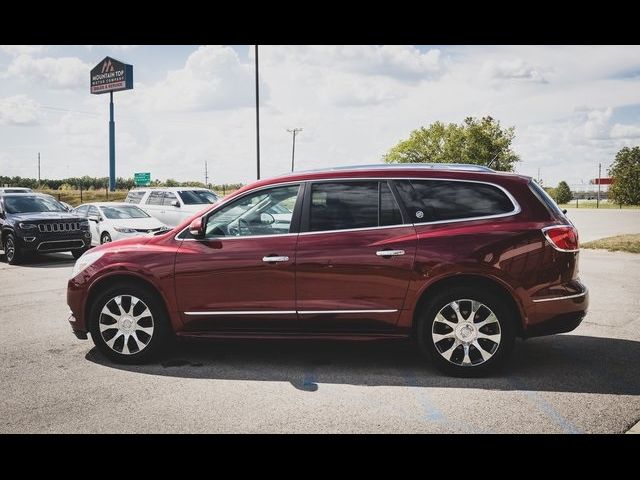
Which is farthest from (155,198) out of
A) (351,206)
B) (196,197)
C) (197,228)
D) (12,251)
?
(351,206)

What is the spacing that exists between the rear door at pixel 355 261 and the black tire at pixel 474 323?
→ 10.6 inches

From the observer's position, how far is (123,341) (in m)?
5.73

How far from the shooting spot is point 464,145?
75750 mm

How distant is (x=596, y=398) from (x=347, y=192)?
8.35 feet

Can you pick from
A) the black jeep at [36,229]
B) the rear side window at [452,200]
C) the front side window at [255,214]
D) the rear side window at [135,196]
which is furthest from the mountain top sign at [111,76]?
the rear side window at [452,200]

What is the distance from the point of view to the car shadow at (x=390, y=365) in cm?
511

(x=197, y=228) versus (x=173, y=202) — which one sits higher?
(x=173, y=202)

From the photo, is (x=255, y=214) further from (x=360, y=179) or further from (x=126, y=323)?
(x=126, y=323)

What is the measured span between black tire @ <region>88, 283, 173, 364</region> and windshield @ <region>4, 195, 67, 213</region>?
11089 millimetres

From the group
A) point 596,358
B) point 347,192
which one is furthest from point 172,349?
point 596,358

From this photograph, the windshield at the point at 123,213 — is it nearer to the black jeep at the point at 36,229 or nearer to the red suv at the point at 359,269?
the black jeep at the point at 36,229

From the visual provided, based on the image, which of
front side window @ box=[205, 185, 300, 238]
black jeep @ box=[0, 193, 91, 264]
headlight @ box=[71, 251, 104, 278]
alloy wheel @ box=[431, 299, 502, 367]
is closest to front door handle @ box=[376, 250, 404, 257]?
alloy wheel @ box=[431, 299, 502, 367]

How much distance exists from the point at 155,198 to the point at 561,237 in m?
16.7

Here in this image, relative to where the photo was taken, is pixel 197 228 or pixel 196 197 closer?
pixel 197 228
